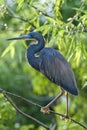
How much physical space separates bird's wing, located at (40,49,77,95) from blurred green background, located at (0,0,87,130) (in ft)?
3.08

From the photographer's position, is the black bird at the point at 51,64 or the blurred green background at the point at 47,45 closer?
the black bird at the point at 51,64

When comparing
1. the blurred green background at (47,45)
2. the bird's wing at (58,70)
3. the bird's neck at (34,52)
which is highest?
the bird's neck at (34,52)

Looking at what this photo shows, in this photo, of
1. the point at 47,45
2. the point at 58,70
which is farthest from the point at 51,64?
the point at 47,45

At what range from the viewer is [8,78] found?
33.6 ft

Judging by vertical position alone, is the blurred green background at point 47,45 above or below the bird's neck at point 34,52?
below

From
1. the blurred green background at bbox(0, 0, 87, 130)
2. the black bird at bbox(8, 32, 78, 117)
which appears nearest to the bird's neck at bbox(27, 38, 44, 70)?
the black bird at bbox(8, 32, 78, 117)

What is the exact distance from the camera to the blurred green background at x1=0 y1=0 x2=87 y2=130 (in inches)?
226

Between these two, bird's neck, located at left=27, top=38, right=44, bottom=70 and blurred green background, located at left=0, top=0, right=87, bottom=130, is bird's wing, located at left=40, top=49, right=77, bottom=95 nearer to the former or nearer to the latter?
bird's neck, located at left=27, top=38, right=44, bottom=70

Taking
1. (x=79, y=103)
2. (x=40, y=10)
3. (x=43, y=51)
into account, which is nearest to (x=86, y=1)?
(x=40, y=10)

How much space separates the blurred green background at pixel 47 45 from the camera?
226 inches

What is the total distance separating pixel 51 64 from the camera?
15.3 ft

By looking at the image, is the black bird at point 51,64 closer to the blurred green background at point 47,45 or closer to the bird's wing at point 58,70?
the bird's wing at point 58,70

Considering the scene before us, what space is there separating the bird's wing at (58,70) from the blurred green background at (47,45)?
37.0 inches

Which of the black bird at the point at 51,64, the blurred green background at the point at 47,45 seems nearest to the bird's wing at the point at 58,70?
the black bird at the point at 51,64
